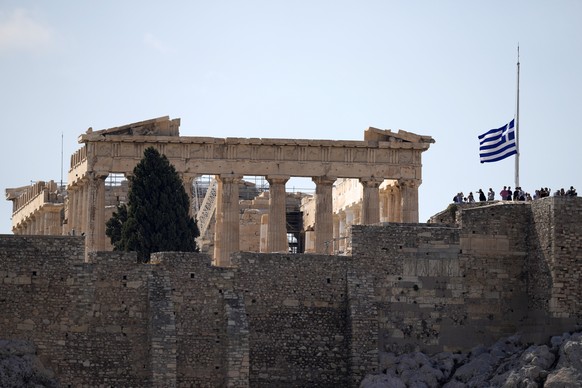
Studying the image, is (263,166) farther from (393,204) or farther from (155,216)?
(155,216)

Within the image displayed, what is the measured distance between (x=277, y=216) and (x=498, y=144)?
27.7 meters

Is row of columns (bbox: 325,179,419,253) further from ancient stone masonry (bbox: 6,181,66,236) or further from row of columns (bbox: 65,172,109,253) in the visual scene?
ancient stone masonry (bbox: 6,181,66,236)

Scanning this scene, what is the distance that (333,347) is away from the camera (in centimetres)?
7281

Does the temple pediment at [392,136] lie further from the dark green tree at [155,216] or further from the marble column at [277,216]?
the dark green tree at [155,216]

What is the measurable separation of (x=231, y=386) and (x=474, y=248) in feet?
31.2

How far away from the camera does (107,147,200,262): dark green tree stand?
81.9 m

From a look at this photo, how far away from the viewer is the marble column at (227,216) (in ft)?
353

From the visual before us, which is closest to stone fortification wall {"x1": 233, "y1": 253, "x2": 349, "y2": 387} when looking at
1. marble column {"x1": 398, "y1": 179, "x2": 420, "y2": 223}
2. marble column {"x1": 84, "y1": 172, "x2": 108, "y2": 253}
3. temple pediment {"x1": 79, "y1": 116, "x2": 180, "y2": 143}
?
marble column {"x1": 84, "y1": 172, "x2": 108, "y2": 253}

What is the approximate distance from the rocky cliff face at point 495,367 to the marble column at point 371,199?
35.6 metres

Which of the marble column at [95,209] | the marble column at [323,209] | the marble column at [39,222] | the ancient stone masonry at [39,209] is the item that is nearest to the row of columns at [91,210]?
the marble column at [95,209]

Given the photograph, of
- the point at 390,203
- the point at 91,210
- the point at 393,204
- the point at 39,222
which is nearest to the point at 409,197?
the point at 393,204

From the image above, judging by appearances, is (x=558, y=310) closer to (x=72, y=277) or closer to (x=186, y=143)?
(x=72, y=277)

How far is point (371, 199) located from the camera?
109688 mm

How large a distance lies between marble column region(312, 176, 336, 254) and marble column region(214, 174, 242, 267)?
12.2 feet
